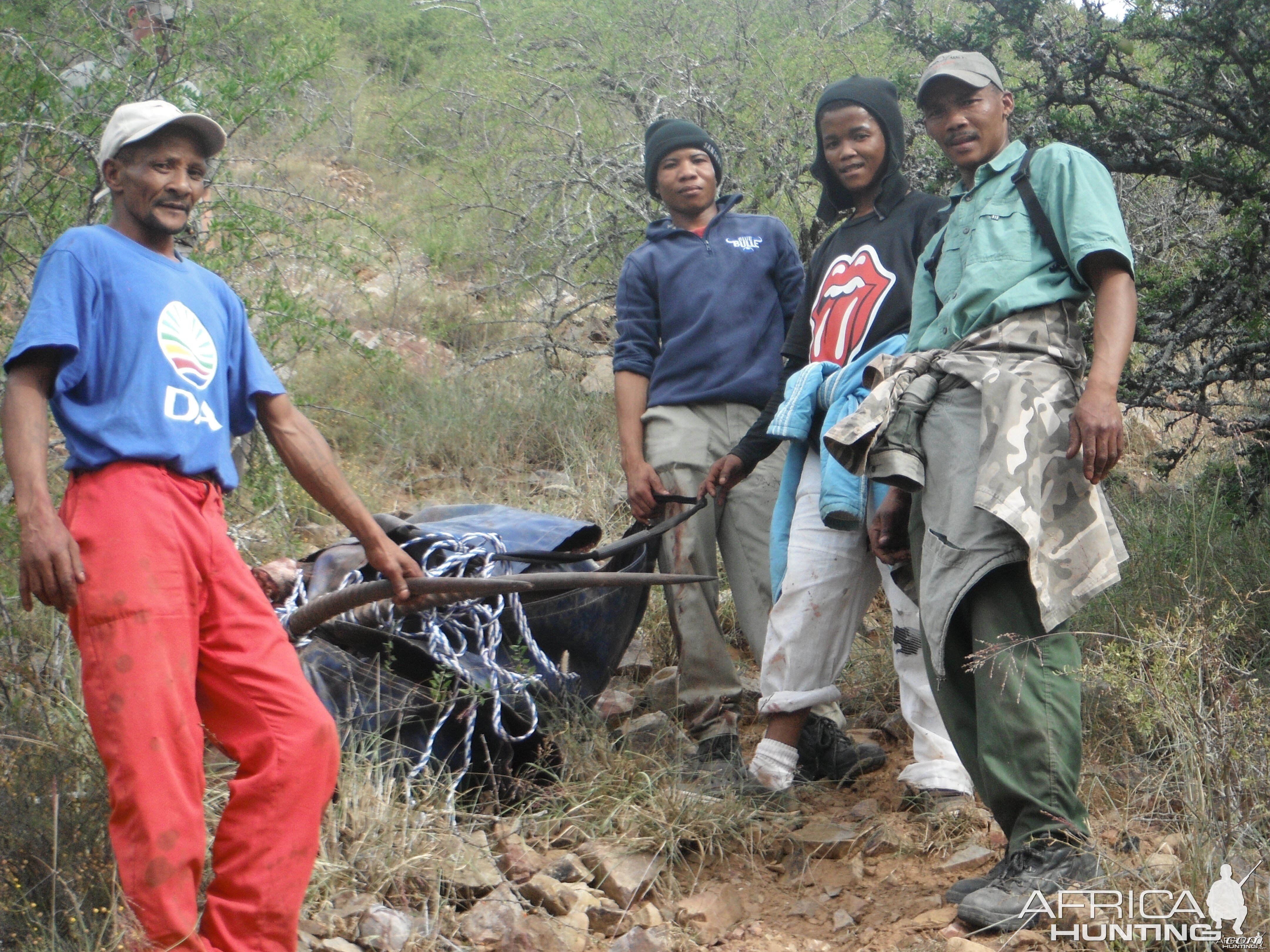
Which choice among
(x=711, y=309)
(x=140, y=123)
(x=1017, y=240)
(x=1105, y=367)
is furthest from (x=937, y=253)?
(x=140, y=123)

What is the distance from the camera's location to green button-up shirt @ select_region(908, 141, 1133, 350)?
2.65 meters

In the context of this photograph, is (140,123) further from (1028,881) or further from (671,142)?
(1028,881)

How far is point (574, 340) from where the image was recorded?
25.0 ft

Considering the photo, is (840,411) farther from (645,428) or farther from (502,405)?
(502,405)

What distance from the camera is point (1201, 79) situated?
169 inches

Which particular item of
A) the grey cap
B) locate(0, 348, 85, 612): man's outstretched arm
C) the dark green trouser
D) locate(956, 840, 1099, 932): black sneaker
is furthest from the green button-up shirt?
locate(0, 348, 85, 612): man's outstretched arm

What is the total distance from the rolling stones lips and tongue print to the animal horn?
0.87 metres

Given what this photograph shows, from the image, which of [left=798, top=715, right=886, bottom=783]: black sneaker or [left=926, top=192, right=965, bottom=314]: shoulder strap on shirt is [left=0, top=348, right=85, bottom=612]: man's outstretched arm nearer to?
[left=926, top=192, right=965, bottom=314]: shoulder strap on shirt

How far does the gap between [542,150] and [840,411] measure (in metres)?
4.51

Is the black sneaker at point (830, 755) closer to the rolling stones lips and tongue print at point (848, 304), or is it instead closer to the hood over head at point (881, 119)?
the rolling stones lips and tongue print at point (848, 304)

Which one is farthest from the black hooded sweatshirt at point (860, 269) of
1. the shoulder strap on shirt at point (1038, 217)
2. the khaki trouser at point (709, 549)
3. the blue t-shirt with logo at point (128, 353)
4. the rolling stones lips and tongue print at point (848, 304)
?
the blue t-shirt with logo at point (128, 353)

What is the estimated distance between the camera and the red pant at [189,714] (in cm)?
219

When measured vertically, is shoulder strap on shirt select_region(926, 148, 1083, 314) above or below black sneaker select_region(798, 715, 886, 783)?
above

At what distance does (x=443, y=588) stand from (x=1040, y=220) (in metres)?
1.63
